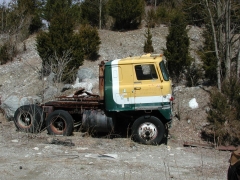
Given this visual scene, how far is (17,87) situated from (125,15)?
9.44 metres

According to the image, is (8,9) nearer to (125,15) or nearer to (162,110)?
(125,15)

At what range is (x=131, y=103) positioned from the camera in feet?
33.1

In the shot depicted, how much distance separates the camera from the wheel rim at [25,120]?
11.0 m

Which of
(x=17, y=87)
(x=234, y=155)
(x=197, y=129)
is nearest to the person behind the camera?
(x=234, y=155)

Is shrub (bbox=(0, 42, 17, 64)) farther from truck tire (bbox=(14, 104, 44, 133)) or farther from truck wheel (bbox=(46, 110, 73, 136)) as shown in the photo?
truck wheel (bbox=(46, 110, 73, 136))

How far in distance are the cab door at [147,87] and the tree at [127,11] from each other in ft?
50.7

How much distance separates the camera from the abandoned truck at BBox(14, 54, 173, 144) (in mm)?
9953

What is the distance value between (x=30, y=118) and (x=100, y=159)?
3.71 metres

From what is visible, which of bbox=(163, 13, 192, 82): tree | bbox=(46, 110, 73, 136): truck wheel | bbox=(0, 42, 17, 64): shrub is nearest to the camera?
bbox=(46, 110, 73, 136): truck wheel

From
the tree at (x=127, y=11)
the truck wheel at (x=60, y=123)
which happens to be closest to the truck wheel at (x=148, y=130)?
the truck wheel at (x=60, y=123)

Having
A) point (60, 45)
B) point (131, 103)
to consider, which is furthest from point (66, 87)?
point (131, 103)

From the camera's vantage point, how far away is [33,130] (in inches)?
425

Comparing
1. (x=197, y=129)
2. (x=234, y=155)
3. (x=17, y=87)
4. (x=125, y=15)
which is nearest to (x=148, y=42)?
(x=125, y=15)

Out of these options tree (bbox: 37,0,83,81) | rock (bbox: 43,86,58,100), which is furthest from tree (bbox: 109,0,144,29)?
rock (bbox: 43,86,58,100)
